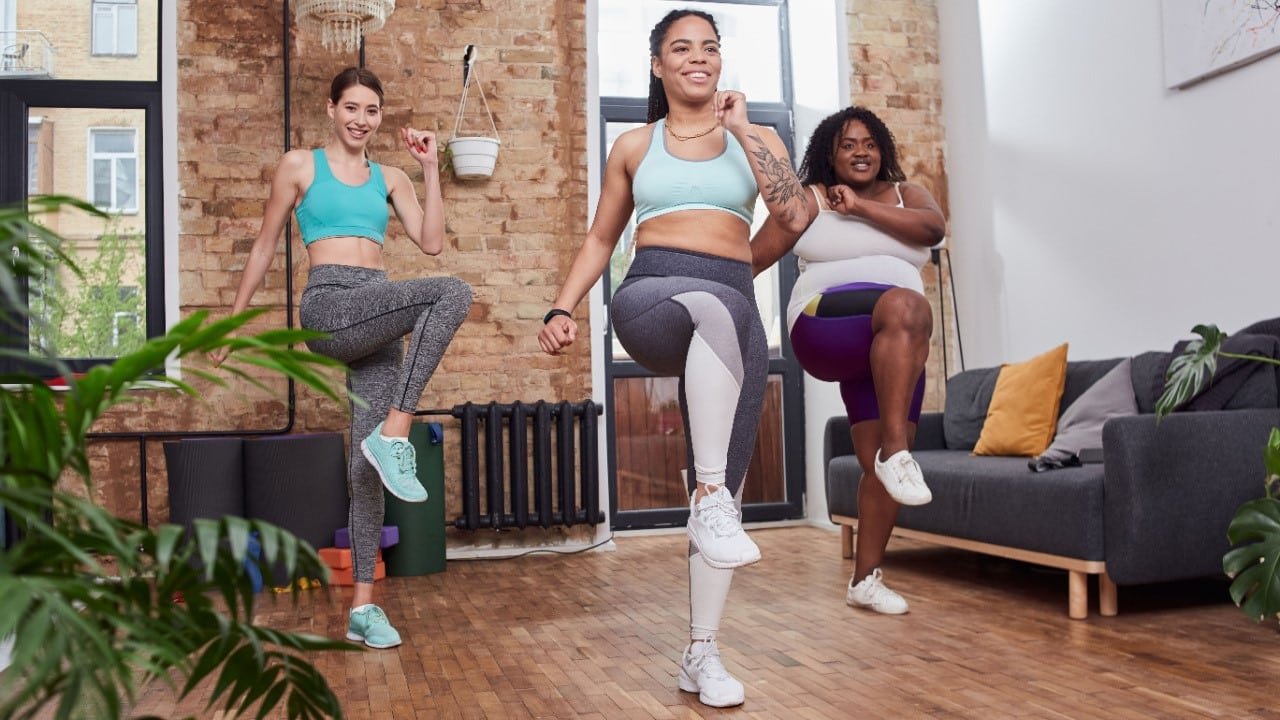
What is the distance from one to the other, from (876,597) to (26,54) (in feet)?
14.7

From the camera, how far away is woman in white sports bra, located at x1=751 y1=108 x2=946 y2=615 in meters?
3.03

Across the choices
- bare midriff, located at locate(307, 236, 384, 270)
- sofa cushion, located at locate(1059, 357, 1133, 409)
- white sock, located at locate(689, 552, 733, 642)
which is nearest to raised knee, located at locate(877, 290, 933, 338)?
white sock, located at locate(689, 552, 733, 642)

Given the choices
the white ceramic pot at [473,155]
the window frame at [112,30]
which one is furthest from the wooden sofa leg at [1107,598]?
the window frame at [112,30]

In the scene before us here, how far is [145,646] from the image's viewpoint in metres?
0.80

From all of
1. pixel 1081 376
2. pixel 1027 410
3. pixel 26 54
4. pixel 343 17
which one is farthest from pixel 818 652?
pixel 26 54

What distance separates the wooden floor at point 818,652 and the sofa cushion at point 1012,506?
0.20m

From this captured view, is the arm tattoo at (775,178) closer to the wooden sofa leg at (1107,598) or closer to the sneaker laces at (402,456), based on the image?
the sneaker laces at (402,456)

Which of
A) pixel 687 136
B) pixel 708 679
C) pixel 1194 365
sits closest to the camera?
pixel 708 679

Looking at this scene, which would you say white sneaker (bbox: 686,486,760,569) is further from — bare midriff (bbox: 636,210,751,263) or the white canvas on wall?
the white canvas on wall

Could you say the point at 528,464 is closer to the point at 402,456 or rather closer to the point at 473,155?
the point at 473,155

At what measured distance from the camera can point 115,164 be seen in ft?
17.0

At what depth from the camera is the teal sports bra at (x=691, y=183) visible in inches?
94.5

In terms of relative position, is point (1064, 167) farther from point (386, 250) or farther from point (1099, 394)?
point (386, 250)

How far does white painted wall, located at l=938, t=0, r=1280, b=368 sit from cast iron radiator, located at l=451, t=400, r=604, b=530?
6.40 ft
